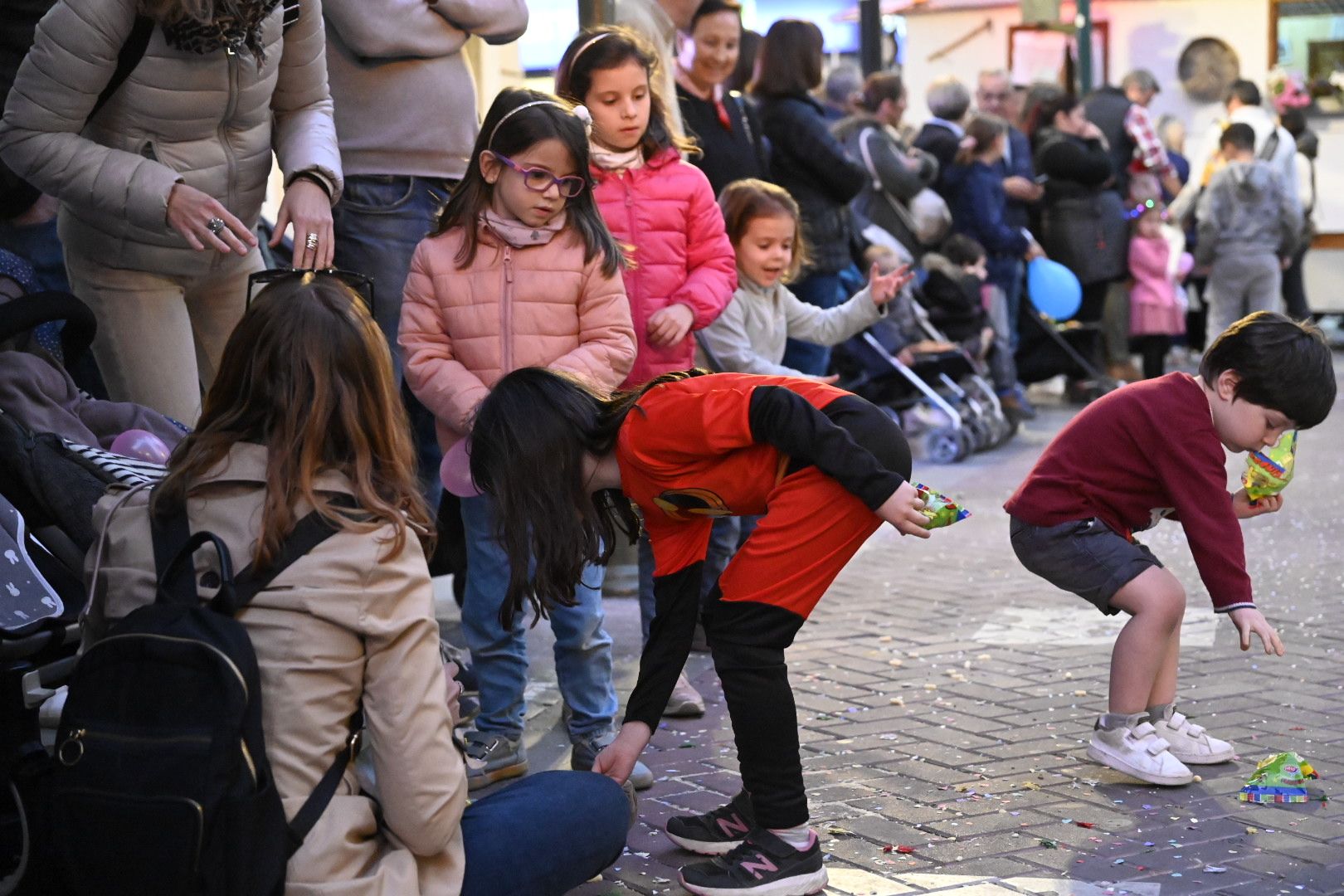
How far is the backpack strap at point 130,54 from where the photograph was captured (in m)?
4.04

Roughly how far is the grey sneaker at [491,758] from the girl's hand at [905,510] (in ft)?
5.02

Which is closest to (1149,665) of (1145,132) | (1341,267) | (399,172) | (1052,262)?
(399,172)

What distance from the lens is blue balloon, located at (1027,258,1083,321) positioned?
12.2 m

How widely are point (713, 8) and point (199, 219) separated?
3.08 metres

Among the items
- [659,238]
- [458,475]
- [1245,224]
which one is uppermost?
[659,238]

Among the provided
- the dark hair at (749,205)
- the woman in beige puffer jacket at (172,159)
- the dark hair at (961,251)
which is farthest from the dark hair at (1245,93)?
the woman in beige puffer jacket at (172,159)

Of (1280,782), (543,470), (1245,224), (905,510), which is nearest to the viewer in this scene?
(905,510)

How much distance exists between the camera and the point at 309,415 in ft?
9.11

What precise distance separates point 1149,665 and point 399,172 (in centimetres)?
248

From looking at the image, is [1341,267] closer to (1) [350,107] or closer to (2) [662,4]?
(2) [662,4]

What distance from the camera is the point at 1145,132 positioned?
1412 cm

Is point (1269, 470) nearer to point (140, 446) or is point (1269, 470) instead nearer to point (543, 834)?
point (543, 834)

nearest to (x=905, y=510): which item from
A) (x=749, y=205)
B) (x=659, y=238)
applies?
(x=659, y=238)

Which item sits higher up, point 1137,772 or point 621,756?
point 621,756
